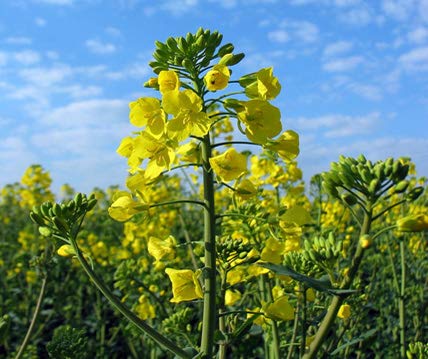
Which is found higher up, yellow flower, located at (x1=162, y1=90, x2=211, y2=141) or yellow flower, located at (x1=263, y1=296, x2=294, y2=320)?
yellow flower, located at (x1=162, y1=90, x2=211, y2=141)

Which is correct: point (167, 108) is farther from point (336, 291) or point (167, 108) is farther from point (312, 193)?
Result: point (312, 193)

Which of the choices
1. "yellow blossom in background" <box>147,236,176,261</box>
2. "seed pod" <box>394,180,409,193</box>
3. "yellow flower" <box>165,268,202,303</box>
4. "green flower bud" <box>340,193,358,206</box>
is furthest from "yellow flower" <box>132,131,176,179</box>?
"seed pod" <box>394,180,409,193</box>

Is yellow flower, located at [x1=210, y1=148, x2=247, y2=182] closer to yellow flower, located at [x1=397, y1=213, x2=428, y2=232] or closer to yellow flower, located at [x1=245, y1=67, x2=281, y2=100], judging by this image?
yellow flower, located at [x1=245, y1=67, x2=281, y2=100]

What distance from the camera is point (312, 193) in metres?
5.35

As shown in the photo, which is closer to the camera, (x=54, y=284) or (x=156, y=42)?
(x=156, y=42)

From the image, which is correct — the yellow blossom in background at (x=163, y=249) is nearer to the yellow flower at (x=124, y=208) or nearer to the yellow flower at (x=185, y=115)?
the yellow flower at (x=124, y=208)

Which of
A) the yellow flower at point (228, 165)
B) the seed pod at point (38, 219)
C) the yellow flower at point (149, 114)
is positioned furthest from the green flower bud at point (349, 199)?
the seed pod at point (38, 219)

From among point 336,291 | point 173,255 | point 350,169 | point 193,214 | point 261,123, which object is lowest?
point 336,291

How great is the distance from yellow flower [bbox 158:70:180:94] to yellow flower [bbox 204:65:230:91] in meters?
0.11

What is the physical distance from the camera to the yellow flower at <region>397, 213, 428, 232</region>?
1.54m

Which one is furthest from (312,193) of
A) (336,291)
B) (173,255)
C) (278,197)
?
(336,291)

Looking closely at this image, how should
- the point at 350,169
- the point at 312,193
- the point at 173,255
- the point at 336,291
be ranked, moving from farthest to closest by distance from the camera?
the point at 312,193, the point at 173,255, the point at 350,169, the point at 336,291

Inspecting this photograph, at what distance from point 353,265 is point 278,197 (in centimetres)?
282

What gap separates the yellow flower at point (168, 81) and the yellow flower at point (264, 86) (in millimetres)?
269
